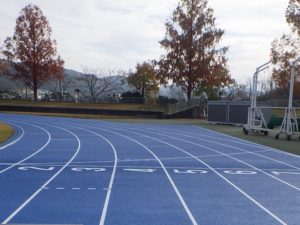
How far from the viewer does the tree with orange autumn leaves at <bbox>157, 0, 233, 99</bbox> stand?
144 feet

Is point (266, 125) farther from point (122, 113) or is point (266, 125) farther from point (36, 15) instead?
point (36, 15)

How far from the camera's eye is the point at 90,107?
4791cm

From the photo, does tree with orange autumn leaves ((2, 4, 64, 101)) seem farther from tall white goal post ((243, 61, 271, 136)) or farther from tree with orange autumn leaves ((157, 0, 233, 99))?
tall white goal post ((243, 61, 271, 136))

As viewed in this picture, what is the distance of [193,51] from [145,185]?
35459mm

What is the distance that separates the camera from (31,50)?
55.7 m

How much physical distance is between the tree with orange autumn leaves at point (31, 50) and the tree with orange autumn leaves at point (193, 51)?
56.7 feet

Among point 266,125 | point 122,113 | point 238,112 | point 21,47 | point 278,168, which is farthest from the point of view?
point 21,47

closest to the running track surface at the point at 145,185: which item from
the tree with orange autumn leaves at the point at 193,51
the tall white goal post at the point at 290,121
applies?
the tall white goal post at the point at 290,121

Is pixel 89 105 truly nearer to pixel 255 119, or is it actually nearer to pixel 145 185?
pixel 255 119

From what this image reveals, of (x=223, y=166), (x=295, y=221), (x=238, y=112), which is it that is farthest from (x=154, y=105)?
(x=295, y=221)

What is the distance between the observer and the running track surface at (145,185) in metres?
7.18

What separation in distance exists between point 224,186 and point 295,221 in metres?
2.98

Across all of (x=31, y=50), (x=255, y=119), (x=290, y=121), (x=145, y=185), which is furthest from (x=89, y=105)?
(x=145, y=185)

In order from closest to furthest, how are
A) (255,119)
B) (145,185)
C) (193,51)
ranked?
(145,185) → (255,119) → (193,51)
